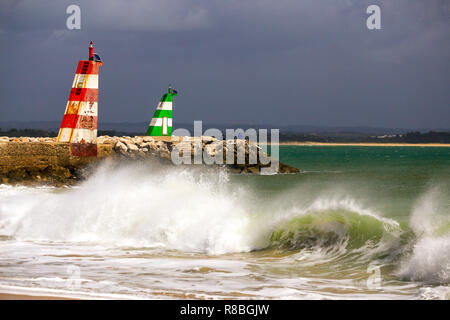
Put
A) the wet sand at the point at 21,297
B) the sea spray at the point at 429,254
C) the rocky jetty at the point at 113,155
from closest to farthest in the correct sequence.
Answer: the wet sand at the point at 21,297 < the sea spray at the point at 429,254 < the rocky jetty at the point at 113,155

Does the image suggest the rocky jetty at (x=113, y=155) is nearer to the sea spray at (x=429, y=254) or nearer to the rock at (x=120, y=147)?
the rock at (x=120, y=147)

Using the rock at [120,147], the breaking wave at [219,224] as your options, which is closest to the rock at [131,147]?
the rock at [120,147]

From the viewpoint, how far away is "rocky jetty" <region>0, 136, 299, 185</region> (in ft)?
63.7

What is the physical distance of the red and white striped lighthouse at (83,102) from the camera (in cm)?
1705

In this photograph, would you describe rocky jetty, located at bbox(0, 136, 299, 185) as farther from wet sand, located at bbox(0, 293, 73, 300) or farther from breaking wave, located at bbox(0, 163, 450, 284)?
wet sand, located at bbox(0, 293, 73, 300)

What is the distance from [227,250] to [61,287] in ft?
11.0

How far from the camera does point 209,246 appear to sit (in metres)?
9.92

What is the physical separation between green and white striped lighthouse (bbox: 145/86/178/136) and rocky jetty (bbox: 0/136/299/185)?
122cm

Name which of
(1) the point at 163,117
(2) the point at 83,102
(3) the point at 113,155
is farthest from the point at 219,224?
(1) the point at 163,117

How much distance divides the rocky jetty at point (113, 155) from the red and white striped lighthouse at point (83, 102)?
1.18 m
